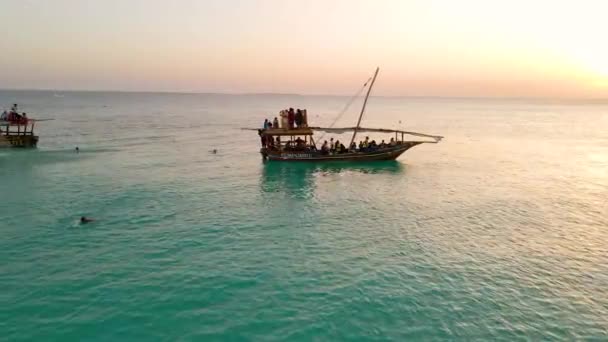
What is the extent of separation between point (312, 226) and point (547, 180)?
27.5 m

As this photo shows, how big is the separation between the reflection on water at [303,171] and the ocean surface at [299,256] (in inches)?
17.0

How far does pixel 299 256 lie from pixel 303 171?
2129cm

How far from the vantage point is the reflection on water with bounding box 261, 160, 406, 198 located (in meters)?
33.2

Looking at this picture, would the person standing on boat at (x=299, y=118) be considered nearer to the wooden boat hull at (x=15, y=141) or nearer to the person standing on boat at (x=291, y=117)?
the person standing on boat at (x=291, y=117)

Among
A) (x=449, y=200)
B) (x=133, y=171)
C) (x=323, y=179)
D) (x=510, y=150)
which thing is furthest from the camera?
(x=510, y=150)

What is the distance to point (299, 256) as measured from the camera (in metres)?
19.1

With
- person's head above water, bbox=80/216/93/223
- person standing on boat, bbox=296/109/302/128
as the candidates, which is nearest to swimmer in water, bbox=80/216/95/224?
person's head above water, bbox=80/216/93/223

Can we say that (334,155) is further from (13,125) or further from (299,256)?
(13,125)

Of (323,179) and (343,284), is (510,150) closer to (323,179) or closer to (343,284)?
(323,179)

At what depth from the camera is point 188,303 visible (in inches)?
580

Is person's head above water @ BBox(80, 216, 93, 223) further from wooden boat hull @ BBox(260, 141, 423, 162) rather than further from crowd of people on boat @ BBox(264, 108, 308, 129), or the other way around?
wooden boat hull @ BBox(260, 141, 423, 162)

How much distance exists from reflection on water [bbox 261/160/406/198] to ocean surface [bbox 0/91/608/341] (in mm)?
431

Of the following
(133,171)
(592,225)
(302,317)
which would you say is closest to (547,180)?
(592,225)

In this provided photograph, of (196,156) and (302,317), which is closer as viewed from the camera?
(302,317)
